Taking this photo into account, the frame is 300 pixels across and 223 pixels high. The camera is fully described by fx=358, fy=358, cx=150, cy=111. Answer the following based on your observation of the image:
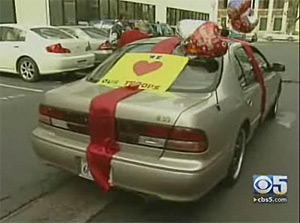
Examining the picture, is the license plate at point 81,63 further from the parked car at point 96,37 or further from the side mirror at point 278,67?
the side mirror at point 278,67

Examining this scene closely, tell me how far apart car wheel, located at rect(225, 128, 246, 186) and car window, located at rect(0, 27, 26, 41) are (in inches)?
90.8

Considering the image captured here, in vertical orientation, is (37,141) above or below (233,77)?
below

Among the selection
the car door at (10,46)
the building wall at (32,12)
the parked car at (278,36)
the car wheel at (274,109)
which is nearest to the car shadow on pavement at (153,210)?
the car wheel at (274,109)

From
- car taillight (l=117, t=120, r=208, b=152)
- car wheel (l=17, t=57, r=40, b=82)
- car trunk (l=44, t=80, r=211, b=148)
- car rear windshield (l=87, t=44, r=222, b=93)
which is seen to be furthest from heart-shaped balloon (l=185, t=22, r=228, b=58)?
car wheel (l=17, t=57, r=40, b=82)

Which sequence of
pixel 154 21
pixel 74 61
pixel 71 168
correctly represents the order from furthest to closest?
1. pixel 74 61
2. pixel 154 21
3. pixel 71 168

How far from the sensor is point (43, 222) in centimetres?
209

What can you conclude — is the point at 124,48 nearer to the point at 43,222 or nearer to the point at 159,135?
the point at 159,135

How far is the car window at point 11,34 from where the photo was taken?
333cm

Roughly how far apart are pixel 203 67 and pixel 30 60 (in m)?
2.06

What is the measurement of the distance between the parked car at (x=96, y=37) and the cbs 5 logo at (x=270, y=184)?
58.5 inches

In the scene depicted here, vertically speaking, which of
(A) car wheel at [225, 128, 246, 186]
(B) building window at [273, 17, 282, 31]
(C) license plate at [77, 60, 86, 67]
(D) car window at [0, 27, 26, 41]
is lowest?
(A) car wheel at [225, 128, 246, 186]

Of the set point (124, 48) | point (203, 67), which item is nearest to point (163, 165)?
point (203, 67)

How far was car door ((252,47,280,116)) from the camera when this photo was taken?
231 cm

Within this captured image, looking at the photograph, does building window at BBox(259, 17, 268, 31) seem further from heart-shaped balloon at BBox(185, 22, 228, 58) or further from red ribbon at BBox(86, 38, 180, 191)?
red ribbon at BBox(86, 38, 180, 191)
